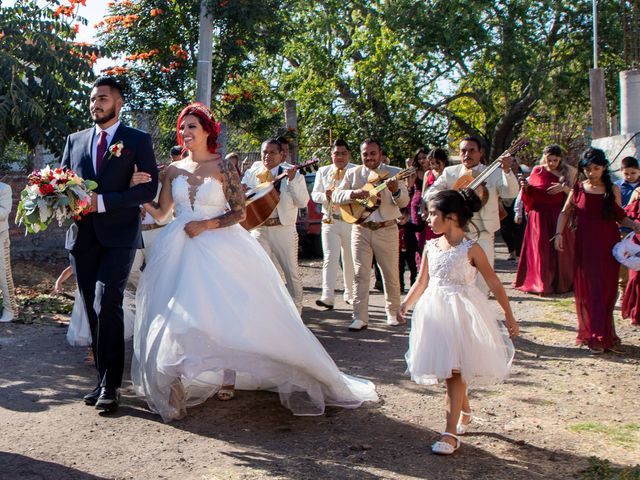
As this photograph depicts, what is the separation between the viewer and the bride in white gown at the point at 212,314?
587 centimetres

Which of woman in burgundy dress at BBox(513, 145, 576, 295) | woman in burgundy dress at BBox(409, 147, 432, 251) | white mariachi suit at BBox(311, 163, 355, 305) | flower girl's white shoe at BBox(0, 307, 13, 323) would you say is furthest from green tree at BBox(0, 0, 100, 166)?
woman in burgundy dress at BBox(513, 145, 576, 295)

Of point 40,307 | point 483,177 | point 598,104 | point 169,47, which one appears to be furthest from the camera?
point 598,104

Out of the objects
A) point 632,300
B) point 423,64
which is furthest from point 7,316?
point 423,64

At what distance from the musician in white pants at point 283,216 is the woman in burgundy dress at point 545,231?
151 inches

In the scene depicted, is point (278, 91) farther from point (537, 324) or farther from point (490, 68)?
point (537, 324)

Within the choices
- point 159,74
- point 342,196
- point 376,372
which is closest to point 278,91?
point 159,74

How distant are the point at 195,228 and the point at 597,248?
427cm

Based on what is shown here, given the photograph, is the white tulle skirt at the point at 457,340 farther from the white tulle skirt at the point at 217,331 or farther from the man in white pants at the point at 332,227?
the man in white pants at the point at 332,227

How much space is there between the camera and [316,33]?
25922 millimetres

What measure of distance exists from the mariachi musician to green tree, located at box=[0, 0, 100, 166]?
385 cm

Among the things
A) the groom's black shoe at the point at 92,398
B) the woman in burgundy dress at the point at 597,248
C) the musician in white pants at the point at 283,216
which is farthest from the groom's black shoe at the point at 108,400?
the woman in burgundy dress at the point at 597,248

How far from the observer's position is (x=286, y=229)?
33.7 ft

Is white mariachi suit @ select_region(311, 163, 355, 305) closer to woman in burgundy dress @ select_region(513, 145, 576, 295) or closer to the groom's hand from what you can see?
woman in burgundy dress @ select_region(513, 145, 576, 295)

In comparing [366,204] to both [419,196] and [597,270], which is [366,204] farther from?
[419,196]
